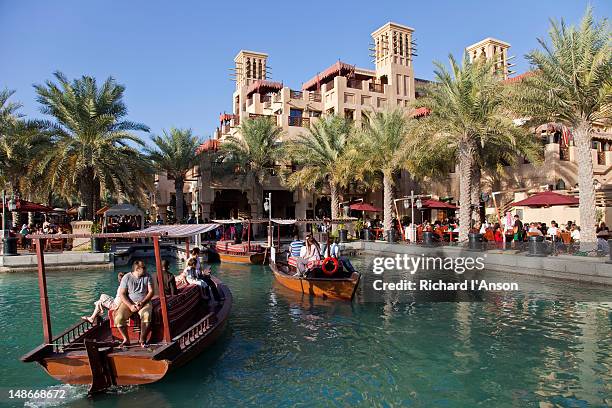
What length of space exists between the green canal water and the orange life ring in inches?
39.3

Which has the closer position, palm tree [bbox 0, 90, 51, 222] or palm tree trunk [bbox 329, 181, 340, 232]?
palm tree [bbox 0, 90, 51, 222]

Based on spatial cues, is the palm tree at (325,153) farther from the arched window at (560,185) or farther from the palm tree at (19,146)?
the palm tree at (19,146)

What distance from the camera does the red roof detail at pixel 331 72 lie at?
4628 centimetres

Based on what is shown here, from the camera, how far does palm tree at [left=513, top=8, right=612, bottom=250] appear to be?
1861 centimetres

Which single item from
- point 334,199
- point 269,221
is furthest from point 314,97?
point 269,221

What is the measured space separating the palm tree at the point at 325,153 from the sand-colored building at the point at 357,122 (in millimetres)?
3798

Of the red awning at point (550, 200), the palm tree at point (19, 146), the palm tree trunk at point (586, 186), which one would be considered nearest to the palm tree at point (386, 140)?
the red awning at point (550, 200)

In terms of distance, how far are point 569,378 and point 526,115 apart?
48.4 ft

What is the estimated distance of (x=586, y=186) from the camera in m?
19.5

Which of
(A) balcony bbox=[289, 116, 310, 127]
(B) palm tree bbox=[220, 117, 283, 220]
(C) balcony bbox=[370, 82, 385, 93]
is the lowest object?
(B) palm tree bbox=[220, 117, 283, 220]

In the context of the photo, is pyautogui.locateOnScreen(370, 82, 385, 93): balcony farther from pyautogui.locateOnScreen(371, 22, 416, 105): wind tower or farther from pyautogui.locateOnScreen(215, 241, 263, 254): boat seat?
pyautogui.locateOnScreen(215, 241, 263, 254): boat seat

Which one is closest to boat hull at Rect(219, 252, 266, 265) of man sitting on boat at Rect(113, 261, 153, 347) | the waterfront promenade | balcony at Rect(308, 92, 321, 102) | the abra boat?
the waterfront promenade

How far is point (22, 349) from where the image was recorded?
1052cm

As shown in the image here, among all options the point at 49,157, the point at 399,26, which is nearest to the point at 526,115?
the point at 49,157
